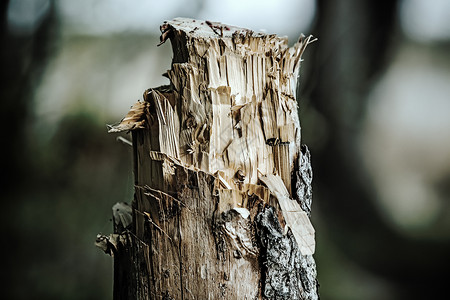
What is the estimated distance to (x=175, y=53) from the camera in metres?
0.73

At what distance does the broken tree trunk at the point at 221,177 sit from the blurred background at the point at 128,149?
0.85 m

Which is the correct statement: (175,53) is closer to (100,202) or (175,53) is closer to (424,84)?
Result: (100,202)

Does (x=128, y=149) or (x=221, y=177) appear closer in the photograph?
(x=221, y=177)

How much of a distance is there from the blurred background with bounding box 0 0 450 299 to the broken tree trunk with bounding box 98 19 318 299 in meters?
0.85

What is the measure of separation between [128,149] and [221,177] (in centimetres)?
100

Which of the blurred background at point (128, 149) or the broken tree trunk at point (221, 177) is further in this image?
the blurred background at point (128, 149)

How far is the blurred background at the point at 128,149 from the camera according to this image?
150 cm

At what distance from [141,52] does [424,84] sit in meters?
1.18

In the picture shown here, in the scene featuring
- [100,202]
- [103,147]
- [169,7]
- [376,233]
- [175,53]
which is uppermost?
[169,7]

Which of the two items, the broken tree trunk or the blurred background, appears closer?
the broken tree trunk

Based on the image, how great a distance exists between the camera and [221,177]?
26.5 inches

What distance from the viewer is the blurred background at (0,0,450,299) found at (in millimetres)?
1504

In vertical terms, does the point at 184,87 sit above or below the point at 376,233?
above

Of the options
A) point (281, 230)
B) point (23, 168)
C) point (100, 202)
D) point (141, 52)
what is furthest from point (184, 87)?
point (23, 168)
